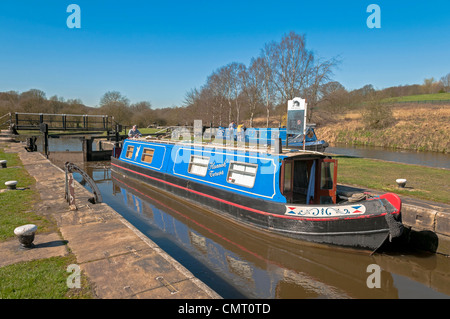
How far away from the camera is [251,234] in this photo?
7285mm

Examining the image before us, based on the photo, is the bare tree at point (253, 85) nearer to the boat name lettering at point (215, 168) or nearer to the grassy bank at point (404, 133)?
the grassy bank at point (404, 133)

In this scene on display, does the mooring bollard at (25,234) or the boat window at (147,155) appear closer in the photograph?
the mooring bollard at (25,234)

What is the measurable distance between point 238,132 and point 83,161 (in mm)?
10550

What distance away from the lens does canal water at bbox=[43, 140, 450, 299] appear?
16.1 feet

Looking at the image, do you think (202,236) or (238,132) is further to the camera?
(238,132)

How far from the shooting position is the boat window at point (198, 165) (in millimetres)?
9312

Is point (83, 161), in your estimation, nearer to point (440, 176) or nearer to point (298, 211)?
point (298, 211)

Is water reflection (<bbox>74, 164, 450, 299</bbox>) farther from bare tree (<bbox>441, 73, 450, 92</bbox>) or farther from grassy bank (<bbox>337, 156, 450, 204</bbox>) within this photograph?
bare tree (<bbox>441, 73, 450, 92</bbox>)

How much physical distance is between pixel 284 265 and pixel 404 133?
92.5 feet

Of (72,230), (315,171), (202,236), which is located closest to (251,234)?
(202,236)

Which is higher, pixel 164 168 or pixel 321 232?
pixel 164 168

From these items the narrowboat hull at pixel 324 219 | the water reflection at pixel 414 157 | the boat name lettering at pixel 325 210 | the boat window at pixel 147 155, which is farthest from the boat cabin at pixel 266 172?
the water reflection at pixel 414 157

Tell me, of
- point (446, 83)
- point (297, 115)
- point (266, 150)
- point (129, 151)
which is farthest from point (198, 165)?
point (446, 83)

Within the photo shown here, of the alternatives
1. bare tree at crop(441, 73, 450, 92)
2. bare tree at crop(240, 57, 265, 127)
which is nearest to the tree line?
bare tree at crop(240, 57, 265, 127)
